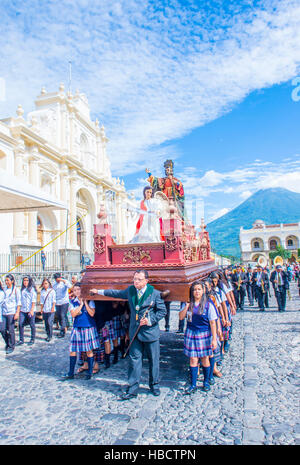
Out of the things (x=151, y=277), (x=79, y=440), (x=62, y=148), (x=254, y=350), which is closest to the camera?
(x=79, y=440)

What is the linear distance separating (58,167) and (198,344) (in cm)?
2013

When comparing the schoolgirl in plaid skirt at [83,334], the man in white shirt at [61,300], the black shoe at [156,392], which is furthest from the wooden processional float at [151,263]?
the man in white shirt at [61,300]

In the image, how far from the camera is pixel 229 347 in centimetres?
639

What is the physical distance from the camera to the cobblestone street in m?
3.06

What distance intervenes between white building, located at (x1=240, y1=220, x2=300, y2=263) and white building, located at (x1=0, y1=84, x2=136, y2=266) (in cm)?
3988

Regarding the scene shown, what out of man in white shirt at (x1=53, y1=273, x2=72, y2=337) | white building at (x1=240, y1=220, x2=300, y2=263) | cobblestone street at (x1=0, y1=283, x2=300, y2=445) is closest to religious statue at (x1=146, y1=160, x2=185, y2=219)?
cobblestone street at (x1=0, y1=283, x2=300, y2=445)

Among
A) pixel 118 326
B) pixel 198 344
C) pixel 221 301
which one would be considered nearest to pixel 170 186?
pixel 221 301

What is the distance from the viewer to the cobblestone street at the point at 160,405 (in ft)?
10.0

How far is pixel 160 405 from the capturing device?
149 inches

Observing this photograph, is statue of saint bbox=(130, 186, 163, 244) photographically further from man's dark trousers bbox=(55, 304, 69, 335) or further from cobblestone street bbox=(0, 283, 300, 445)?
man's dark trousers bbox=(55, 304, 69, 335)

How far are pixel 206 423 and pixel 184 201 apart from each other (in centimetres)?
430

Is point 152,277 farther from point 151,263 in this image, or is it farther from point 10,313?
point 10,313
